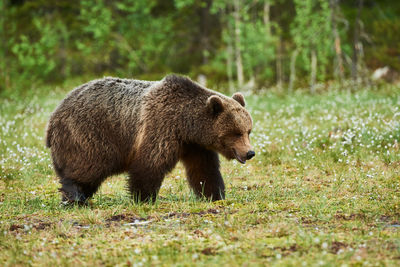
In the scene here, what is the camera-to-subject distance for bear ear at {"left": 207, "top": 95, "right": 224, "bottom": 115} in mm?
6211

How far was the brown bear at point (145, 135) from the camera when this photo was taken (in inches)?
248

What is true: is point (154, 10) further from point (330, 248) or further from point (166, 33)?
point (330, 248)

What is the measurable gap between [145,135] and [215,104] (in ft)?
3.27

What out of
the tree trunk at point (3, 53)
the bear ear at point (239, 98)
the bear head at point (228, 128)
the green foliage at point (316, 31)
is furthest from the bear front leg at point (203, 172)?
the tree trunk at point (3, 53)

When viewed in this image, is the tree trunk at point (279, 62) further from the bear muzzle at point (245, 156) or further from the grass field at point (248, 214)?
the bear muzzle at point (245, 156)

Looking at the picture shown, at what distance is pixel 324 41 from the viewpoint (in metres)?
20.5

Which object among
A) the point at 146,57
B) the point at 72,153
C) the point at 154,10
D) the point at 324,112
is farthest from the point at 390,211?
the point at 154,10

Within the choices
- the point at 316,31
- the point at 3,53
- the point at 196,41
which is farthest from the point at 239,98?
the point at 196,41

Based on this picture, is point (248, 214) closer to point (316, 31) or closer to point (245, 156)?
point (245, 156)

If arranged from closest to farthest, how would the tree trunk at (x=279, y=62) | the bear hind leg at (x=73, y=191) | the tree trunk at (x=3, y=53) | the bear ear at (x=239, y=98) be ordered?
the bear hind leg at (x=73, y=191), the bear ear at (x=239, y=98), the tree trunk at (x=3, y=53), the tree trunk at (x=279, y=62)

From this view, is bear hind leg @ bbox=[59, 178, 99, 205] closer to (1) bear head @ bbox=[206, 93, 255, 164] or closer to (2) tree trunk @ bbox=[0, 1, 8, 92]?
(1) bear head @ bbox=[206, 93, 255, 164]

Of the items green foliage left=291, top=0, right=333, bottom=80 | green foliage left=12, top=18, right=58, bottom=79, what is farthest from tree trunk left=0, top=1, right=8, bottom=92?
green foliage left=291, top=0, right=333, bottom=80

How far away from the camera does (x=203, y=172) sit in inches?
264

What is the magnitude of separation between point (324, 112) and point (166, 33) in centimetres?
1991
